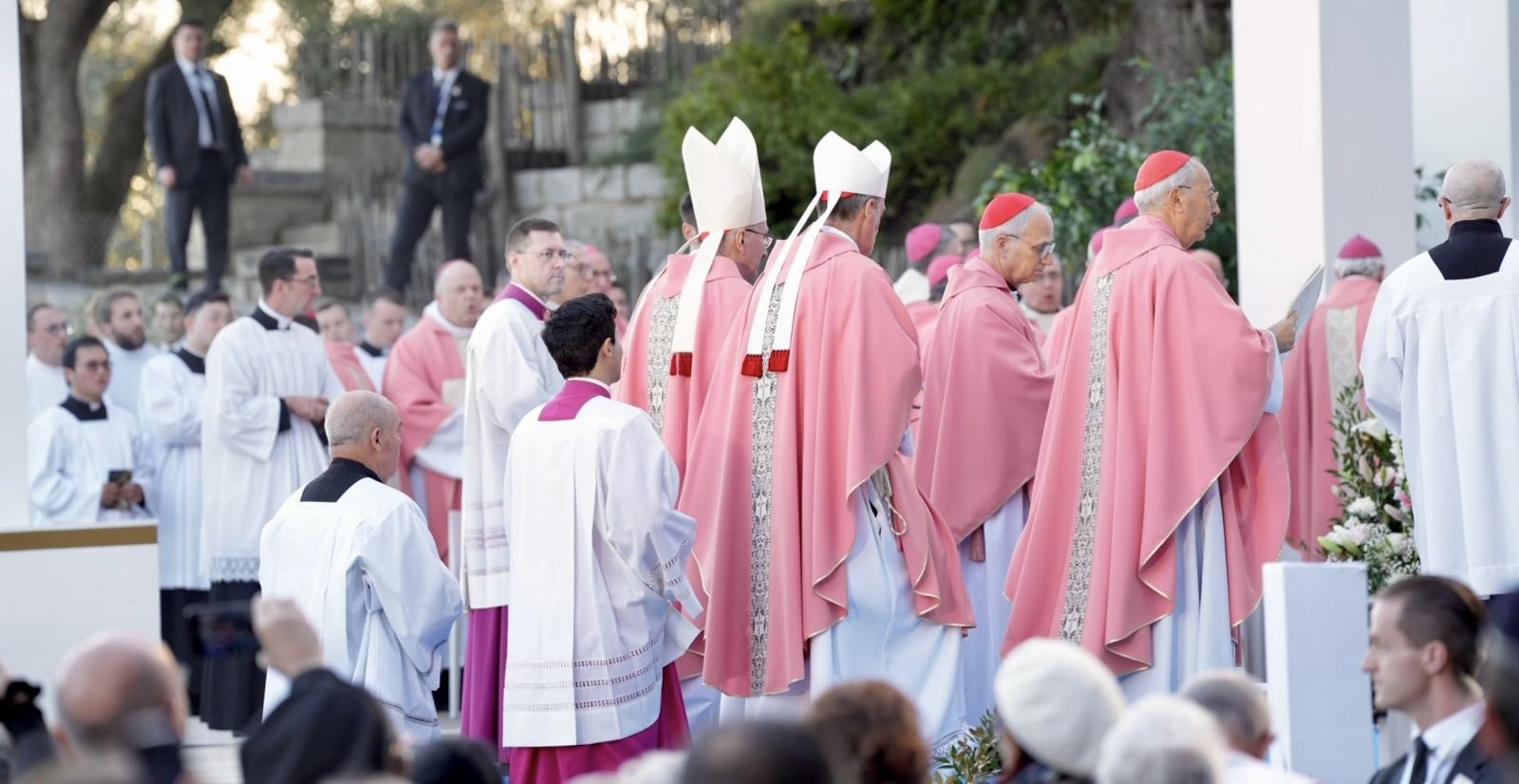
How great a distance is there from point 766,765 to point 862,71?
18.3 m

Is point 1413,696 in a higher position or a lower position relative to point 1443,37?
lower

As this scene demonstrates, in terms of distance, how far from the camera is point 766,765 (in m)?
3.10

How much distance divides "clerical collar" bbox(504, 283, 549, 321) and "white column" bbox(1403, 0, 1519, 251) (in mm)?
5039

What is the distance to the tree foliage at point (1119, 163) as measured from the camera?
45.2ft

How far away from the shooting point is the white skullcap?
3.93 m

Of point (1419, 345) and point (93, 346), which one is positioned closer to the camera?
point (1419, 345)

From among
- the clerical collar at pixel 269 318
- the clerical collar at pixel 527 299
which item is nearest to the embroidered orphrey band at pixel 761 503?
the clerical collar at pixel 527 299

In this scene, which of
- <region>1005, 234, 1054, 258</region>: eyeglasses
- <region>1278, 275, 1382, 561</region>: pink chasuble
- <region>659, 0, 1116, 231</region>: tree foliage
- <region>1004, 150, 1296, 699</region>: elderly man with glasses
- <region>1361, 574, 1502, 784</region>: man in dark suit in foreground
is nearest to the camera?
<region>1361, 574, 1502, 784</region>: man in dark suit in foreground

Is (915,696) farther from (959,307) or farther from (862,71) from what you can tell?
(862,71)

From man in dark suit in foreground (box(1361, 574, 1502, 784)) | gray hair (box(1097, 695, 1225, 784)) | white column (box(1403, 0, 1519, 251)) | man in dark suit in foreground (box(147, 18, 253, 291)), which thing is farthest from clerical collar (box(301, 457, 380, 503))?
man in dark suit in foreground (box(147, 18, 253, 291))

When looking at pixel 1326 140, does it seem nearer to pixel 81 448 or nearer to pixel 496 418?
pixel 496 418

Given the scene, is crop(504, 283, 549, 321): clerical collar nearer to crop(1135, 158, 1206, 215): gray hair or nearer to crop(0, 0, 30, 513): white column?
crop(0, 0, 30, 513): white column

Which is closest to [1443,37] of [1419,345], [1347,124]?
[1347,124]

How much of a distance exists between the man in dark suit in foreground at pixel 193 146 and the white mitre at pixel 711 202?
9.67 meters
